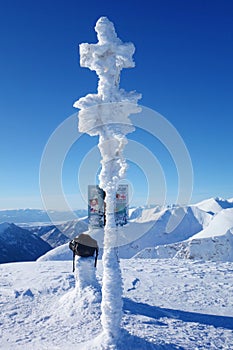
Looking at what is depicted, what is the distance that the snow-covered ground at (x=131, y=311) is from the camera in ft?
35.2

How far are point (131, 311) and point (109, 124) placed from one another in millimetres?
7538

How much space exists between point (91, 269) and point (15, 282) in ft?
19.5

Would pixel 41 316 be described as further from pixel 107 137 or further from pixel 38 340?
pixel 107 137

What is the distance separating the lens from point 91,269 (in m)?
14.4

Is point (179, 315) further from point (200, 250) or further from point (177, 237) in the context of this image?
point (177, 237)

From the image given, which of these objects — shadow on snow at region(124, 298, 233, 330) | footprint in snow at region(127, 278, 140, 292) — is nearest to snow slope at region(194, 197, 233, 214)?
footprint in snow at region(127, 278, 140, 292)

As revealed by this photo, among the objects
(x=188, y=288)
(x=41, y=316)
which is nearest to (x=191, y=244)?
(x=188, y=288)

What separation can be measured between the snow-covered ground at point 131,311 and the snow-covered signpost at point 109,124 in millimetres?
1352

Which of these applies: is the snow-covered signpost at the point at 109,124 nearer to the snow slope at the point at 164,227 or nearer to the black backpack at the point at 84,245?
the black backpack at the point at 84,245

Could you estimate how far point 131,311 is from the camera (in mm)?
12906

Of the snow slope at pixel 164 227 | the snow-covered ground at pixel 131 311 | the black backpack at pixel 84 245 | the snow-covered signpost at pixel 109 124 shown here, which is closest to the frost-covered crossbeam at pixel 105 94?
the snow-covered signpost at pixel 109 124

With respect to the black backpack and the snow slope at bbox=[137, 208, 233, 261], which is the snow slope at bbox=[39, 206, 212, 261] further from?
the black backpack

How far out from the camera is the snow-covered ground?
10.7 meters

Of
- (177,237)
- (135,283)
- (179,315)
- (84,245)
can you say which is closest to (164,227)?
(177,237)
